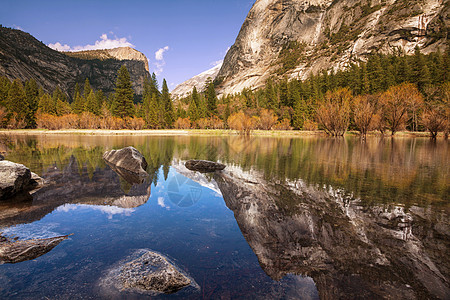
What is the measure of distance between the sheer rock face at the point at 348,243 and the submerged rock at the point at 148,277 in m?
1.31

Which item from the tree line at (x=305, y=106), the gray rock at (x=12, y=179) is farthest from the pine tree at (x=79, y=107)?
the gray rock at (x=12, y=179)

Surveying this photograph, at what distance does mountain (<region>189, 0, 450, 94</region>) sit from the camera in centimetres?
9956

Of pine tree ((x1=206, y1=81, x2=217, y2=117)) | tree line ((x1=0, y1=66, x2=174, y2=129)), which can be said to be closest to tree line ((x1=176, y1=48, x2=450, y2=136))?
pine tree ((x1=206, y1=81, x2=217, y2=117))

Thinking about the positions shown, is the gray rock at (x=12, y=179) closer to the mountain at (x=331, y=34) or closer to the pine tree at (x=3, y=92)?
the pine tree at (x=3, y=92)

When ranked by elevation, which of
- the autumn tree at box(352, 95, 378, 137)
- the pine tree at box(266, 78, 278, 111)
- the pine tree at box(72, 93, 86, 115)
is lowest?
the autumn tree at box(352, 95, 378, 137)

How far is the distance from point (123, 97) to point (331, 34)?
151m

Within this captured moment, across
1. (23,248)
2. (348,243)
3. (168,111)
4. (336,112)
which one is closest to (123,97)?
(168,111)

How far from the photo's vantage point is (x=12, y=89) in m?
57.3

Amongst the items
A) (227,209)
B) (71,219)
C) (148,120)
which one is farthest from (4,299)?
(148,120)

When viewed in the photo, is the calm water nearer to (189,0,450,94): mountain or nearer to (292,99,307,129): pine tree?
(292,99,307,129): pine tree

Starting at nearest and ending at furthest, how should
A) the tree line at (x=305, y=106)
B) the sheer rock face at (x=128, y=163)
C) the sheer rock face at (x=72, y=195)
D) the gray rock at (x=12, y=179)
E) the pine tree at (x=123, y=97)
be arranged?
the sheer rock face at (x=72, y=195)
the gray rock at (x=12, y=179)
the sheer rock face at (x=128, y=163)
the tree line at (x=305, y=106)
the pine tree at (x=123, y=97)

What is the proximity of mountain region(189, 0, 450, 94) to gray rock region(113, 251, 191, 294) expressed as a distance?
123 m

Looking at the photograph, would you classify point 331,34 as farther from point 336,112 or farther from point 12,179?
point 12,179

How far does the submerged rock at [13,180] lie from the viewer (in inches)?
229
